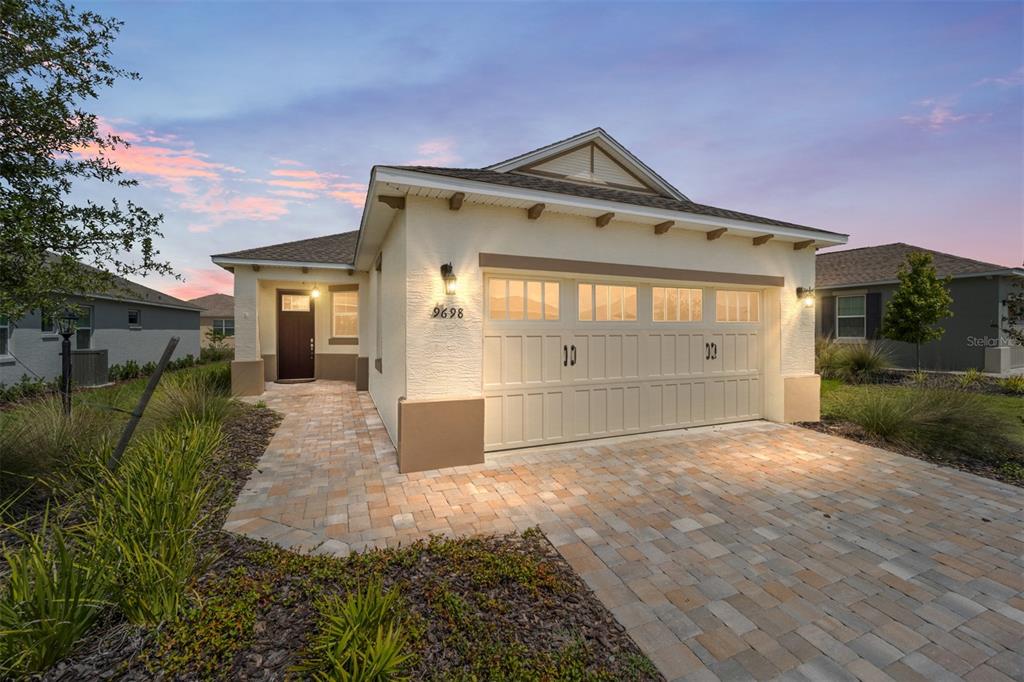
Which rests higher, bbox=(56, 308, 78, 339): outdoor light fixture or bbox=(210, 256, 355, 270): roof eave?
bbox=(210, 256, 355, 270): roof eave

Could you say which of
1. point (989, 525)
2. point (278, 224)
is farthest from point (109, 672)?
point (278, 224)

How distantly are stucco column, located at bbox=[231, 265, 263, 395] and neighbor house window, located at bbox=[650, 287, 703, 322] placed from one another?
10.1m

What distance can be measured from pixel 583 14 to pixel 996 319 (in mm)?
18396

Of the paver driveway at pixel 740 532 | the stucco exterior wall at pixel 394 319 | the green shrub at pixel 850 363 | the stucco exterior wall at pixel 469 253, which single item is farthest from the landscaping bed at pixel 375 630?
the green shrub at pixel 850 363

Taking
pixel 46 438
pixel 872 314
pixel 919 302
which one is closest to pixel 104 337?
pixel 46 438

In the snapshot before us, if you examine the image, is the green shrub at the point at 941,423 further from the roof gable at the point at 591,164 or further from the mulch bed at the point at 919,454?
the roof gable at the point at 591,164

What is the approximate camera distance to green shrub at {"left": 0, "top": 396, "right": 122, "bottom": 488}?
370cm

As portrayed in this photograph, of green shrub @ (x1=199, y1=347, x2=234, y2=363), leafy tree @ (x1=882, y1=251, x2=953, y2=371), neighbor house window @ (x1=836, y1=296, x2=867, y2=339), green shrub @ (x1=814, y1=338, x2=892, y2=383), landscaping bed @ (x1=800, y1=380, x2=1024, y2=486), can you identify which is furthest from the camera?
green shrub @ (x1=199, y1=347, x2=234, y2=363)

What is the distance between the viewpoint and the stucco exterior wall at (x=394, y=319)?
5.18 meters

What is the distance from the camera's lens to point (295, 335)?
13078 mm

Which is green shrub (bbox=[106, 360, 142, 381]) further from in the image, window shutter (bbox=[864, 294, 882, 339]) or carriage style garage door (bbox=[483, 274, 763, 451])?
window shutter (bbox=[864, 294, 882, 339])

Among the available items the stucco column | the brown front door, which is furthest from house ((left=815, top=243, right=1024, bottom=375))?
the stucco column

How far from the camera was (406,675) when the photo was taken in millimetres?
1896

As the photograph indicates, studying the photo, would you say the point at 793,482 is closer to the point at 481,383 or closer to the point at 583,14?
the point at 481,383
